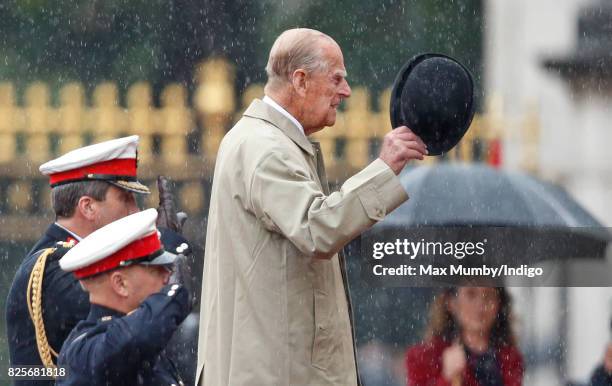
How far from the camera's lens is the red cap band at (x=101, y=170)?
4703 millimetres

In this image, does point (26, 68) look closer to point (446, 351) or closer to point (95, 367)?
point (446, 351)

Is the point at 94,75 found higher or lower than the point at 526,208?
higher

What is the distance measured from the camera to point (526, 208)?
5758mm

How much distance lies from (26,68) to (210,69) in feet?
2.30

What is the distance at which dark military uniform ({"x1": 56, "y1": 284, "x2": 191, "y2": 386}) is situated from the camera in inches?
144

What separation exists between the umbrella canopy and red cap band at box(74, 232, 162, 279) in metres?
2.04

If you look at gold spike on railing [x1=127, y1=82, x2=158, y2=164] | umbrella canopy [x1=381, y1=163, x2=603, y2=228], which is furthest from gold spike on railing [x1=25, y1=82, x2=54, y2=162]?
umbrella canopy [x1=381, y1=163, x2=603, y2=228]

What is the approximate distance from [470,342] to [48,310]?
2.04 m

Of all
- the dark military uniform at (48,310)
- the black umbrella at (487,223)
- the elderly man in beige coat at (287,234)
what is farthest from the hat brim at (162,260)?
the black umbrella at (487,223)

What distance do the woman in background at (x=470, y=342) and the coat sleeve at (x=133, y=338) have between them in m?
2.16

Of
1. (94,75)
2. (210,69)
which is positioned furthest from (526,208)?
(94,75)

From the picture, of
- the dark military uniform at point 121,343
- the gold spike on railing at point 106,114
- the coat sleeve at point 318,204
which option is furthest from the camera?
the gold spike on railing at point 106,114

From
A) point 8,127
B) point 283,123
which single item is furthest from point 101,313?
point 8,127

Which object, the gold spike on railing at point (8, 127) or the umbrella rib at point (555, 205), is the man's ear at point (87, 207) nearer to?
the gold spike on railing at point (8, 127)
